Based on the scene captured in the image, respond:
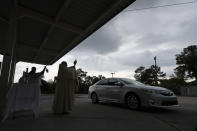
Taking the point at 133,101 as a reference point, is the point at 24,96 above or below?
above

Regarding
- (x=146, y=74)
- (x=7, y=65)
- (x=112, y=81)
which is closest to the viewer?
(x=7, y=65)

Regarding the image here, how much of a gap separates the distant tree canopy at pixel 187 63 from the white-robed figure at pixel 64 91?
60.4 m

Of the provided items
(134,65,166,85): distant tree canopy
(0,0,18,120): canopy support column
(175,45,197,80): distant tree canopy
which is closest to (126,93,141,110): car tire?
(0,0,18,120): canopy support column

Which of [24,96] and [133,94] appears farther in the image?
[133,94]

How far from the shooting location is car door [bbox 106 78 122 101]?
860 cm

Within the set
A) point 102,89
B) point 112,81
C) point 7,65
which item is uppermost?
point 7,65

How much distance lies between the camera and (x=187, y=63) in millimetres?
61281

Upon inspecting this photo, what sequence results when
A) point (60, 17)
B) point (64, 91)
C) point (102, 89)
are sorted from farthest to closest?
1. point (102, 89)
2. point (60, 17)
3. point (64, 91)

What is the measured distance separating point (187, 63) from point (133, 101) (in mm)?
60279

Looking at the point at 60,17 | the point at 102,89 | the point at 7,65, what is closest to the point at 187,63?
the point at 102,89

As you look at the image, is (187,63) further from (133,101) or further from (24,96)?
(24,96)

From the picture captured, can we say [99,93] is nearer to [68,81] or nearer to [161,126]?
[68,81]

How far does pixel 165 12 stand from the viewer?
10.6 m

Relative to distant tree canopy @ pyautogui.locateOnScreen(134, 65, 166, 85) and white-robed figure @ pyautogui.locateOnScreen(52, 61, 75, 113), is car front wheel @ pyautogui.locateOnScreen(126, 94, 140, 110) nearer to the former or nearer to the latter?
white-robed figure @ pyautogui.locateOnScreen(52, 61, 75, 113)
